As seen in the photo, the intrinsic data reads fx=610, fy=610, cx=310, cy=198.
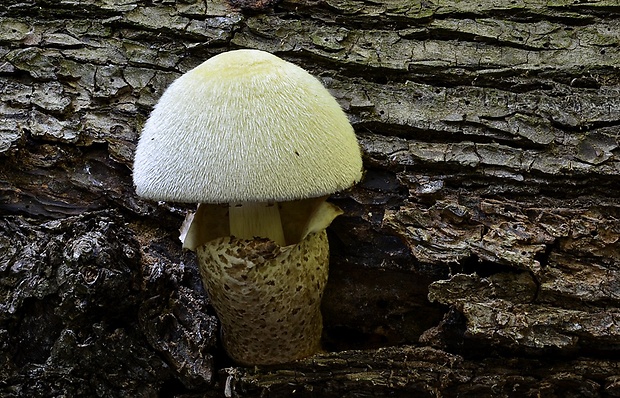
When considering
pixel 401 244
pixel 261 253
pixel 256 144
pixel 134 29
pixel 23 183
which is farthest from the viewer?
pixel 134 29

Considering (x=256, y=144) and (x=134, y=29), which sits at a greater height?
(x=134, y=29)

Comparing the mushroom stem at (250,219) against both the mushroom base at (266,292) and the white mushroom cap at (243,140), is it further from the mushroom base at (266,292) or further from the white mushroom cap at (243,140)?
the white mushroom cap at (243,140)

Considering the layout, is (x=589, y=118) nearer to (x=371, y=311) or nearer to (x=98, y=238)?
(x=371, y=311)

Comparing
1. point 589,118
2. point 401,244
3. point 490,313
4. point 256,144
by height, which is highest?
point 589,118

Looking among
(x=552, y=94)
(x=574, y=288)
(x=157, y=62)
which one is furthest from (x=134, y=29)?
(x=574, y=288)

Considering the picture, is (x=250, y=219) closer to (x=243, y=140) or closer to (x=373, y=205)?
(x=243, y=140)

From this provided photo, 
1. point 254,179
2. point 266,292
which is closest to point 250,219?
point 266,292
